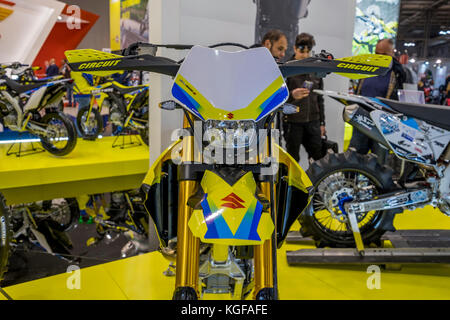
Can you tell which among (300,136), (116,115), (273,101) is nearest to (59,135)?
(116,115)

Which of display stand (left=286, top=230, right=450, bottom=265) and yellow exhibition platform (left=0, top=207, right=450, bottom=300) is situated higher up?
display stand (left=286, top=230, right=450, bottom=265)

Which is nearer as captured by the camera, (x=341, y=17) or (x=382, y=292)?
(x=382, y=292)

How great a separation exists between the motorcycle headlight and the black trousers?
6.75 feet

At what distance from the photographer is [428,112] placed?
2170mm

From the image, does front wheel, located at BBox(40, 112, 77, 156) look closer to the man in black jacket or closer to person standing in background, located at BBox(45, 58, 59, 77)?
the man in black jacket

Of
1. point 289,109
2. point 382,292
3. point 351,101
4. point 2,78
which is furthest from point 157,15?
point 2,78

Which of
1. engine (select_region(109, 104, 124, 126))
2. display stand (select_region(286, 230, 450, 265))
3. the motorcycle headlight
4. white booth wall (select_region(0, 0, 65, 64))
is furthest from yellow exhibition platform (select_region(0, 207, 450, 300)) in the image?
white booth wall (select_region(0, 0, 65, 64))

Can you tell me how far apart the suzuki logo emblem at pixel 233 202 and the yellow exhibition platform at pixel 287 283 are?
3.23 feet

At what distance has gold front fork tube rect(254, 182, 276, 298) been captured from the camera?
1.36 meters

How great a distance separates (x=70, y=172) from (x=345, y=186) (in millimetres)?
2891

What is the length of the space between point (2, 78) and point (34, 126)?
0.71 m

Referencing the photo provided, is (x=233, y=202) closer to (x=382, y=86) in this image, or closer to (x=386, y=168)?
(x=386, y=168)
